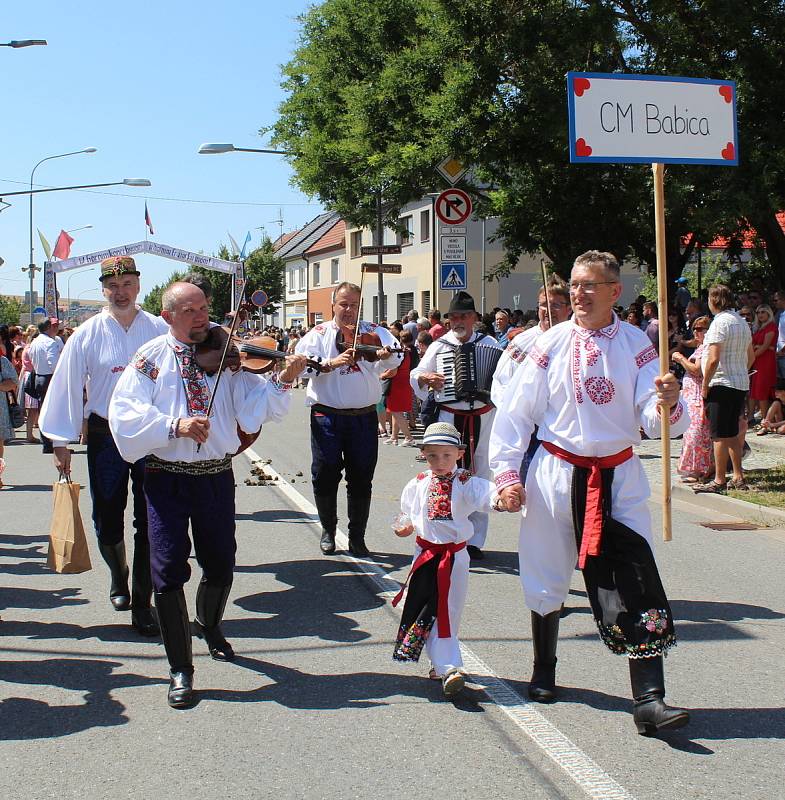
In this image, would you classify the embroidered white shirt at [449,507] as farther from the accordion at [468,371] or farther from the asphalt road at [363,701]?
the accordion at [468,371]

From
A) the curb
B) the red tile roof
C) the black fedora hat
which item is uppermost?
the red tile roof

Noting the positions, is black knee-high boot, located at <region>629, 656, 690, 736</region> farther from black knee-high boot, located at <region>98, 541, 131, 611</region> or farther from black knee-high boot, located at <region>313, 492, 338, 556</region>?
black knee-high boot, located at <region>313, 492, 338, 556</region>

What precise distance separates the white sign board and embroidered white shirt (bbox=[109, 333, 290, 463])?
10.4 meters

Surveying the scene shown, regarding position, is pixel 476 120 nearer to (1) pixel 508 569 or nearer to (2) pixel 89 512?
(2) pixel 89 512

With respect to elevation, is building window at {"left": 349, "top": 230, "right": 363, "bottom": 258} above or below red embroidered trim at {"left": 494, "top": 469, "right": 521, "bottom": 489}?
above

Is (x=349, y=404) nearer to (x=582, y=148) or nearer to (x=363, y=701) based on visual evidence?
Result: (x=582, y=148)

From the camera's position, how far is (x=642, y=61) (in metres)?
18.3

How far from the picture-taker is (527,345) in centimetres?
476

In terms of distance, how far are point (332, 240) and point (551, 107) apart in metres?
42.7

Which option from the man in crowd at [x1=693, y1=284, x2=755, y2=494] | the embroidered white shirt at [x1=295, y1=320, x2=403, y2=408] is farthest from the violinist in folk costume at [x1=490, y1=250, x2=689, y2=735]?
the man in crowd at [x1=693, y1=284, x2=755, y2=494]

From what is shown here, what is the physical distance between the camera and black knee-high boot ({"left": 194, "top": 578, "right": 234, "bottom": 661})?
16.8 ft

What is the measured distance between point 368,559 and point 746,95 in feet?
37.8

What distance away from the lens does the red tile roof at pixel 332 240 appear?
5701 centimetres

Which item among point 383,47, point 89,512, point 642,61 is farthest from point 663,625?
point 383,47
